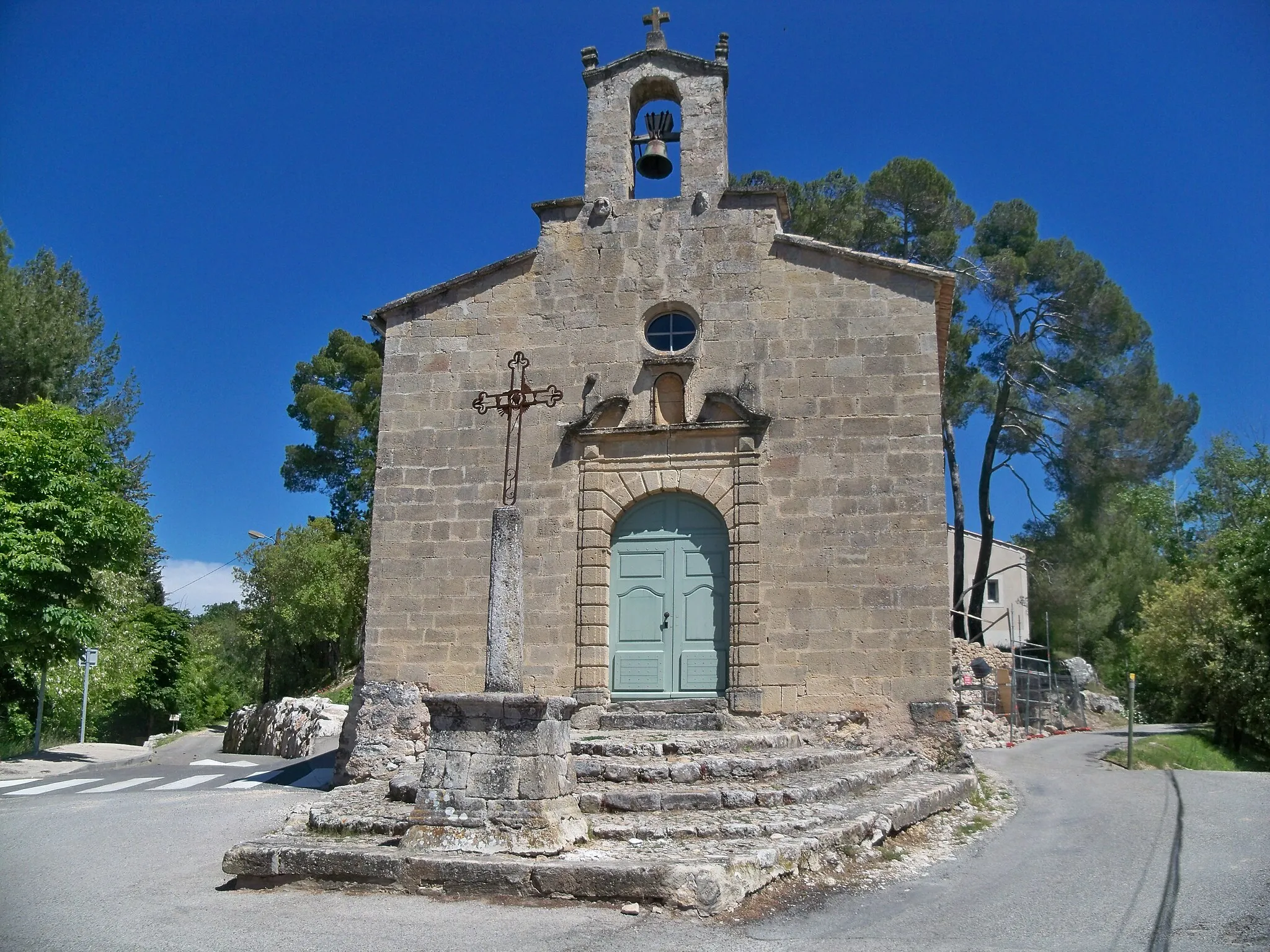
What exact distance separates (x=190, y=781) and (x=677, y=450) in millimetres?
8432

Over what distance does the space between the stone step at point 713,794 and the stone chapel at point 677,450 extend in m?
2.06

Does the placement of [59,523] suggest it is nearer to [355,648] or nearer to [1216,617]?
[355,648]

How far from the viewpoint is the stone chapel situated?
10500 millimetres

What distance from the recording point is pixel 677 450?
441 inches

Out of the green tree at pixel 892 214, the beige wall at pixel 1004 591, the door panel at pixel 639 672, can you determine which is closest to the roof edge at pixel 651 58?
the door panel at pixel 639 672

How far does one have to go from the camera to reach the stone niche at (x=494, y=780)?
642 cm

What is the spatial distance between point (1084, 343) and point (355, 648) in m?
22.9

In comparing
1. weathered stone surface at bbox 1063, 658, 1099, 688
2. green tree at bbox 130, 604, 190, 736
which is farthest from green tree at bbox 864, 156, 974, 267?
green tree at bbox 130, 604, 190, 736

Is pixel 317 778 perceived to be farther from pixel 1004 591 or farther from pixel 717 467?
pixel 1004 591

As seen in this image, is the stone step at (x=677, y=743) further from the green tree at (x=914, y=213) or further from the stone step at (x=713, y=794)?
the green tree at (x=914, y=213)

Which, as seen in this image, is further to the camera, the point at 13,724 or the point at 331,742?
the point at 13,724

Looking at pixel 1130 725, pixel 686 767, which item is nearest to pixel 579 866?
pixel 686 767

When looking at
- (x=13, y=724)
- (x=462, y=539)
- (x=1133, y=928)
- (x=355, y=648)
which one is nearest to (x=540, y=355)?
(x=462, y=539)

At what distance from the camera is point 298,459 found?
32.1 meters
